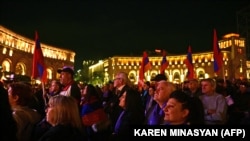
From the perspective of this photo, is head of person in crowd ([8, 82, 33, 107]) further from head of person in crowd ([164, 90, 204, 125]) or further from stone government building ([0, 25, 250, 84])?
stone government building ([0, 25, 250, 84])

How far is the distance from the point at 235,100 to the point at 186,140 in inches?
314

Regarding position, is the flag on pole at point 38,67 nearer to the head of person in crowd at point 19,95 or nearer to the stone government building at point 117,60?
the head of person in crowd at point 19,95

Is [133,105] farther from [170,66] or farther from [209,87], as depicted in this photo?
[170,66]

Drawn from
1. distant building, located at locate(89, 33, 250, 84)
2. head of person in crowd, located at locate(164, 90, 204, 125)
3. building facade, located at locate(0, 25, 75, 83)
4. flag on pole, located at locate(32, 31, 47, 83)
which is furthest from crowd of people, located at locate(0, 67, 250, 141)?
distant building, located at locate(89, 33, 250, 84)

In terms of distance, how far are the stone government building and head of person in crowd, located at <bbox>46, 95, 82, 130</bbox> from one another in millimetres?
42819

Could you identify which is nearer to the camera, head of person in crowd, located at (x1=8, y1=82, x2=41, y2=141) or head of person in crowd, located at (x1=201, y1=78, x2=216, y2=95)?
head of person in crowd, located at (x1=8, y1=82, x2=41, y2=141)

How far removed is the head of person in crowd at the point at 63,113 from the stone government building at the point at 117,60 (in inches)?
1686

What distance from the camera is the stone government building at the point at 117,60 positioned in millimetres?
80750

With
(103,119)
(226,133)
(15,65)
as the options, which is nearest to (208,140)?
(226,133)

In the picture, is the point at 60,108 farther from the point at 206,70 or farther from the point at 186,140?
the point at 206,70

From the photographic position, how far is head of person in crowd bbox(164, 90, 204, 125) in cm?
362

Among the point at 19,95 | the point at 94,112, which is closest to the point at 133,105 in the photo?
the point at 94,112

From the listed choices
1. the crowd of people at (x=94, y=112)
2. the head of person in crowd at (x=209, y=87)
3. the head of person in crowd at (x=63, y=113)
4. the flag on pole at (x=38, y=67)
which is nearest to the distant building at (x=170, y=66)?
the flag on pole at (x=38, y=67)

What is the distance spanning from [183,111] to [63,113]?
4.87ft
